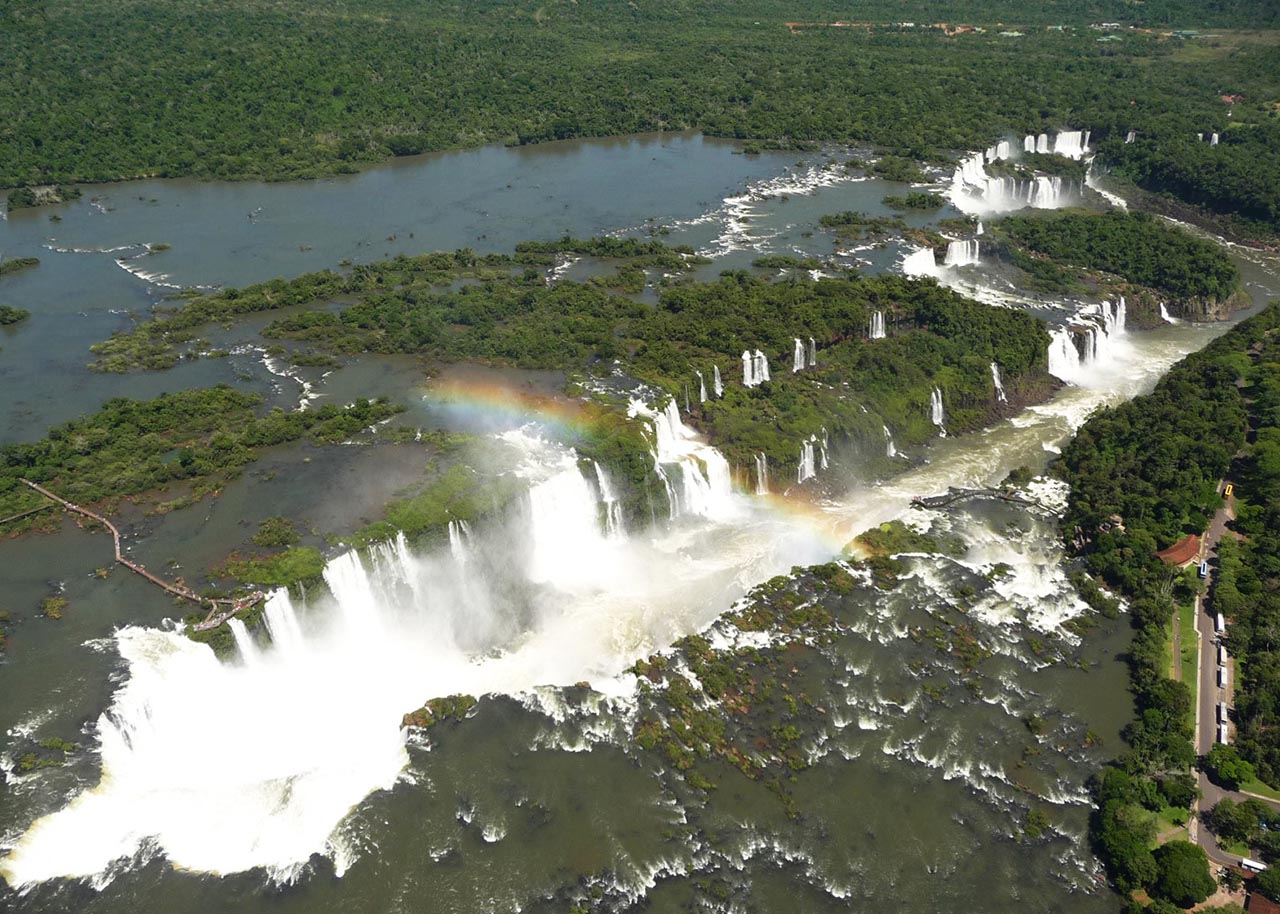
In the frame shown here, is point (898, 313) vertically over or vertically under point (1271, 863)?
over

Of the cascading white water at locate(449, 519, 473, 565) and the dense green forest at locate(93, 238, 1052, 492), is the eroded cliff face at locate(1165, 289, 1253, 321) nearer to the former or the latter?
the dense green forest at locate(93, 238, 1052, 492)

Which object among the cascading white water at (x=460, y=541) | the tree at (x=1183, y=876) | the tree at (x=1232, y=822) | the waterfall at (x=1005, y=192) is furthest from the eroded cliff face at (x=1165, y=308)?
the cascading white water at (x=460, y=541)

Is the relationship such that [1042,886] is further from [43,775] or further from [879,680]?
[43,775]

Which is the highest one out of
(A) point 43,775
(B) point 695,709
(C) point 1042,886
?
(A) point 43,775

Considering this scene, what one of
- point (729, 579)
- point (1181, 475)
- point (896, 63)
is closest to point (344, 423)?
point (729, 579)

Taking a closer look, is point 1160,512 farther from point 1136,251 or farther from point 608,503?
point 1136,251

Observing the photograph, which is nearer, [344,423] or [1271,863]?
[1271,863]
